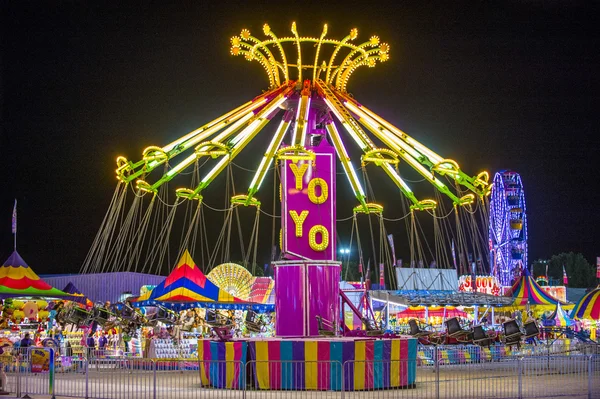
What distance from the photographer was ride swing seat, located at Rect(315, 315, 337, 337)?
16.5 m

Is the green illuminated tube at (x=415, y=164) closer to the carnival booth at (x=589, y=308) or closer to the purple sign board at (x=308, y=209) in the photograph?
the purple sign board at (x=308, y=209)

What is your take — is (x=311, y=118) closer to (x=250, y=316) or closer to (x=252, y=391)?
(x=252, y=391)

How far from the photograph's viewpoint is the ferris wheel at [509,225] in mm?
53500

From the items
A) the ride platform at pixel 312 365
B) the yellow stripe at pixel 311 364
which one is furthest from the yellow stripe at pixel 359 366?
the yellow stripe at pixel 311 364

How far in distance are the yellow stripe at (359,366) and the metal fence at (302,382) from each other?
0.06ft

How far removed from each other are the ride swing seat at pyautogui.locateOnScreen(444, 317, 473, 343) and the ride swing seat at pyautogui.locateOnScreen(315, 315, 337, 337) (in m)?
9.88

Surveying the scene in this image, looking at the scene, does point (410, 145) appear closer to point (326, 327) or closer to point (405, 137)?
point (405, 137)

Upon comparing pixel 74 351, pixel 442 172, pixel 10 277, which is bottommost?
pixel 74 351

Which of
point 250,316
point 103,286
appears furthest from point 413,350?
point 103,286

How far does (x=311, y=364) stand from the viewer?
1555 cm

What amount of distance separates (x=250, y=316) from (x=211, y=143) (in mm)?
14886

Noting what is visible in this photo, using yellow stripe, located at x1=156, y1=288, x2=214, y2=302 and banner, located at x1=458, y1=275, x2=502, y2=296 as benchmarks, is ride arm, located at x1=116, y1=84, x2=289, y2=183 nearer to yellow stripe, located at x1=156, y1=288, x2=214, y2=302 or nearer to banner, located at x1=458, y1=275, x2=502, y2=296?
yellow stripe, located at x1=156, y1=288, x2=214, y2=302

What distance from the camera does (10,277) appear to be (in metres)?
31.7

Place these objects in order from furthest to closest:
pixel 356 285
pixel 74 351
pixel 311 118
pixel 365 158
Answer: pixel 356 285, pixel 74 351, pixel 311 118, pixel 365 158
